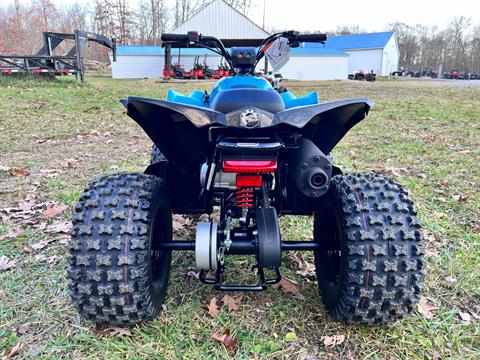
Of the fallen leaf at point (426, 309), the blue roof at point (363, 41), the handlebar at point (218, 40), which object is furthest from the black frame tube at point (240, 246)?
the blue roof at point (363, 41)

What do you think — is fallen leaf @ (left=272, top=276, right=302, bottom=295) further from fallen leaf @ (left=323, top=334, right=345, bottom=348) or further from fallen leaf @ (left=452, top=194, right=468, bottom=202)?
fallen leaf @ (left=452, top=194, right=468, bottom=202)

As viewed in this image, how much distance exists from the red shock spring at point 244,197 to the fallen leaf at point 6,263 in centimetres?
183

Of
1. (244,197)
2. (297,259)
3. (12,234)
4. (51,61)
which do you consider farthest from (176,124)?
(51,61)

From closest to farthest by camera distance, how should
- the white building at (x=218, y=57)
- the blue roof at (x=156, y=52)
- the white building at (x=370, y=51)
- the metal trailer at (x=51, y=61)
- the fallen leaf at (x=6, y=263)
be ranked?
1. the fallen leaf at (x=6, y=263)
2. the metal trailer at (x=51, y=61)
3. the white building at (x=218, y=57)
4. the blue roof at (x=156, y=52)
5. the white building at (x=370, y=51)

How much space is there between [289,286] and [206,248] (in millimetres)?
899

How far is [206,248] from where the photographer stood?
200 centimetres

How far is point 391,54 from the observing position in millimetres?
54875

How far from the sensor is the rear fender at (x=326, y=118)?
5.87ft

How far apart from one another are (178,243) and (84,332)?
27.7 inches

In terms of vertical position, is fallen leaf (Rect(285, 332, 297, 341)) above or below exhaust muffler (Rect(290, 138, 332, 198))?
below

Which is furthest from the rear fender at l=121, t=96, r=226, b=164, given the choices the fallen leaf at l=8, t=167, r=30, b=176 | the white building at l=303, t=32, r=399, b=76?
the white building at l=303, t=32, r=399, b=76

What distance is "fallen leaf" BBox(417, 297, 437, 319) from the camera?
92.7 inches

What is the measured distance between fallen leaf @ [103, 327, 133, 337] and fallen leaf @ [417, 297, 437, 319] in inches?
67.7

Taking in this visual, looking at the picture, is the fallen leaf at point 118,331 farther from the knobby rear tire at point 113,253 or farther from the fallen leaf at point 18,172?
the fallen leaf at point 18,172
